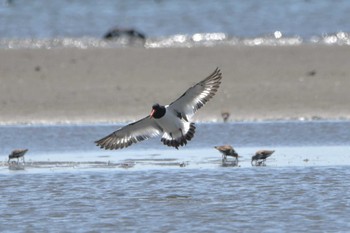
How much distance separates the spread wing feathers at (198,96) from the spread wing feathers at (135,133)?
41cm

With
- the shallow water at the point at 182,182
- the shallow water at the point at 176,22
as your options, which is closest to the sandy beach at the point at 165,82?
the shallow water at the point at 182,182

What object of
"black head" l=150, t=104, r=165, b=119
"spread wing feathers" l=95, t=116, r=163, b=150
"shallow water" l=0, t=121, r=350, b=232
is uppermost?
"black head" l=150, t=104, r=165, b=119

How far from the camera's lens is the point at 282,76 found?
17016 millimetres

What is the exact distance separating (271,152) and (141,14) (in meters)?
19.4

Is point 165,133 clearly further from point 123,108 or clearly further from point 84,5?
point 84,5

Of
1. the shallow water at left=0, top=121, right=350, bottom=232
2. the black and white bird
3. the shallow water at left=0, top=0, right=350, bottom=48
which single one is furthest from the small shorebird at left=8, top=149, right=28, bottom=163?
the shallow water at left=0, top=0, right=350, bottom=48

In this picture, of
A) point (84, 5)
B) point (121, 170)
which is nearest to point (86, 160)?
point (121, 170)

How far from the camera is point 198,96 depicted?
10.9 meters

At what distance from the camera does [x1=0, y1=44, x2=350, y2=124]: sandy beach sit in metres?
15.5

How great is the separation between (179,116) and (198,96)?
0.28m

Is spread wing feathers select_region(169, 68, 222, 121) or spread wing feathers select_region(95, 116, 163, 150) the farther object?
spread wing feathers select_region(95, 116, 163, 150)

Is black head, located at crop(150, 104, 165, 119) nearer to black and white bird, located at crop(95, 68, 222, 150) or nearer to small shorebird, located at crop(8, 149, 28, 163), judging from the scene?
black and white bird, located at crop(95, 68, 222, 150)

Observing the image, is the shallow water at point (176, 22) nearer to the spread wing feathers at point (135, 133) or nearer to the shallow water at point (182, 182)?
the shallow water at point (182, 182)

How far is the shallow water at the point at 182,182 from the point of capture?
910cm
